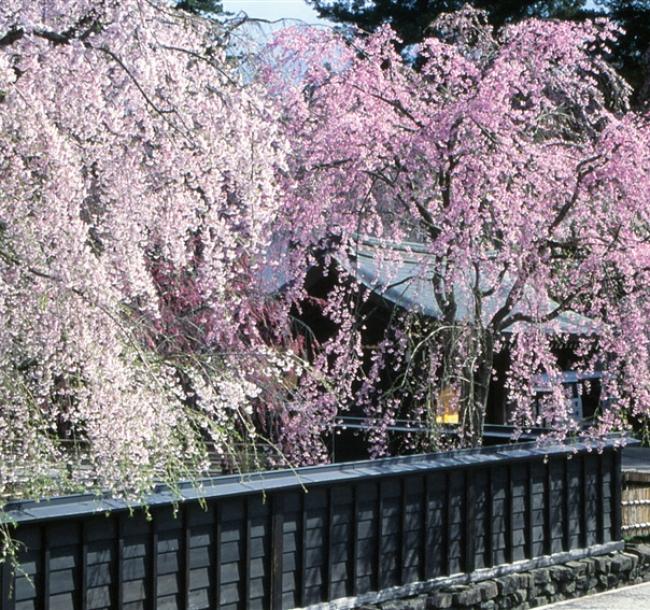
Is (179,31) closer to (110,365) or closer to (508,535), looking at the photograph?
(110,365)

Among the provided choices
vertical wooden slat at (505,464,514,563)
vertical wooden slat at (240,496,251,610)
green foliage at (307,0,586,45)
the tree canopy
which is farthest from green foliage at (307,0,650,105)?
vertical wooden slat at (240,496,251,610)

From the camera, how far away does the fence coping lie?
644cm

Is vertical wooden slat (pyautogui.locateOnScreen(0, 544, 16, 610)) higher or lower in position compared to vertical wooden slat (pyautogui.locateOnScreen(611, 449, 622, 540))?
higher

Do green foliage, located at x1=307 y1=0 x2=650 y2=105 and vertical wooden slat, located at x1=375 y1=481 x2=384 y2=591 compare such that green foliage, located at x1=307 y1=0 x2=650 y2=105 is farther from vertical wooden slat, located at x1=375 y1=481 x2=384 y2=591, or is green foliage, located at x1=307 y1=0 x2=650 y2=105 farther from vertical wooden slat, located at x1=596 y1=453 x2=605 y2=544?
vertical wooden slat, located at x1=375 y1=481 x2=384 y2=591

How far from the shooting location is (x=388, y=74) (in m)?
11.5

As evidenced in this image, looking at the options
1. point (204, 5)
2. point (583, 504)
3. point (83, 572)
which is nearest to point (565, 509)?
point (583, 504)

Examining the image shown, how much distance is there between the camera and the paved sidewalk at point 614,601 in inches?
387

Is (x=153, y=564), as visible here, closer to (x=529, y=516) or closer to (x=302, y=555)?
(x=302, y=555)

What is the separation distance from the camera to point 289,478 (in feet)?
26.3

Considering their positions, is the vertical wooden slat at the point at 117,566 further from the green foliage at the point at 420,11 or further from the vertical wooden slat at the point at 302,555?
the green foliage at the point at 420,11

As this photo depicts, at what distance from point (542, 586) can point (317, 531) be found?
2.83 meters

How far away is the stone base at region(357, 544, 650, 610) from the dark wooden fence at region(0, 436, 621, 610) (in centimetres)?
17

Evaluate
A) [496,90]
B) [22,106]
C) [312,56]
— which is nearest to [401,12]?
[312,56]

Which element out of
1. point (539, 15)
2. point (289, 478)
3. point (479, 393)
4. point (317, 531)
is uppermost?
point (539, 15)
